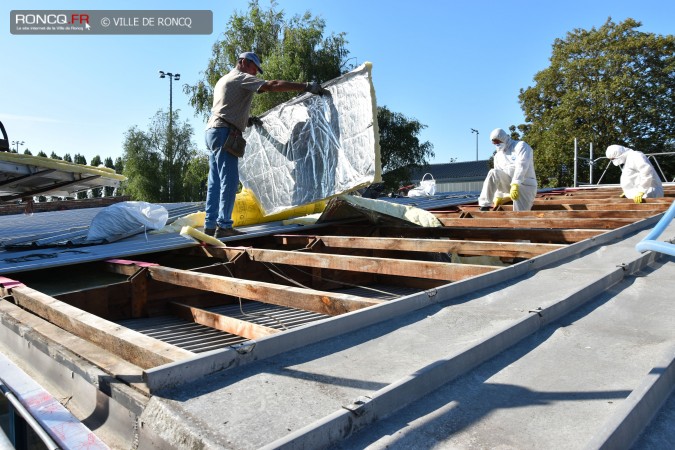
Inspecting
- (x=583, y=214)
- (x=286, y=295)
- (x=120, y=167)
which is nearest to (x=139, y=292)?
(x=286, y=295)

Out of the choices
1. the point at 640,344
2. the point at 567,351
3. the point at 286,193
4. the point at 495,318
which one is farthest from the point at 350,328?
the point at 286,193

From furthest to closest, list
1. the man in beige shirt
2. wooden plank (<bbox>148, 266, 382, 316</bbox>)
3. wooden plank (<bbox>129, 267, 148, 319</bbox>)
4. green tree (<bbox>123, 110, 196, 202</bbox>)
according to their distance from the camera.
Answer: green tree (<bbox>123, 110, 196, 202</bbox>), the man in beige shirt, wooden plank (<bbox>129, 267, 148, 319</bbox>), wooden plank (<bbox>148, 266, 382, 316</bbox>)

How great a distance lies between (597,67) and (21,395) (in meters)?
28.3

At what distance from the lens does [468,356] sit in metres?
1.42

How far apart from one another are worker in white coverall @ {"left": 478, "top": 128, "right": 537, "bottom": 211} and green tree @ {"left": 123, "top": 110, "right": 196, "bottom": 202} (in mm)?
25415

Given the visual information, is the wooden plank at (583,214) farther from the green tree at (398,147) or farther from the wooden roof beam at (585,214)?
the green tree at (398,147)

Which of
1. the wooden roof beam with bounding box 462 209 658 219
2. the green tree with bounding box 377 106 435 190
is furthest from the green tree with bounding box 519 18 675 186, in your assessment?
the wooden roof beam with bounding box 462 209 658 219

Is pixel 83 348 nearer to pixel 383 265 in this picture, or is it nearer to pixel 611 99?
pixel 383 265

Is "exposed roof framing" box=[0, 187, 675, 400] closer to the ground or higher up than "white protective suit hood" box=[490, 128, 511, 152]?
closer to the ground

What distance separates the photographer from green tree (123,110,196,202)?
2972cm

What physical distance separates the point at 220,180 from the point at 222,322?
80.1 inches

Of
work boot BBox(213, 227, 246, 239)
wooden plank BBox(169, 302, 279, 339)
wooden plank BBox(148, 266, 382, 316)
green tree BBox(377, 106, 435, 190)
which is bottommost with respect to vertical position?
wooden plank BBox(169, 302, 279, 339)

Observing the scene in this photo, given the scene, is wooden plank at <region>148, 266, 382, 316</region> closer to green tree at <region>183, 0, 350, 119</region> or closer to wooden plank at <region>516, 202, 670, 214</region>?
wooden plank at <region>516, 202, 670, 214</region>

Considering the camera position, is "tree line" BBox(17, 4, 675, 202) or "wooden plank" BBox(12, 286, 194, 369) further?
"tree line" BBox(17, 4, 675, 202)
